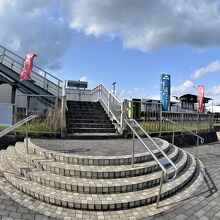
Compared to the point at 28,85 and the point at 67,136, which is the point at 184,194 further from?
the point at 28,85

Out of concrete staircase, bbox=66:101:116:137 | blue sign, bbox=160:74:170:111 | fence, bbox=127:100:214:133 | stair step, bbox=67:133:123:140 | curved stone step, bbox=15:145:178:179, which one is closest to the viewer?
curved stone step, bbox=15:145:178:179

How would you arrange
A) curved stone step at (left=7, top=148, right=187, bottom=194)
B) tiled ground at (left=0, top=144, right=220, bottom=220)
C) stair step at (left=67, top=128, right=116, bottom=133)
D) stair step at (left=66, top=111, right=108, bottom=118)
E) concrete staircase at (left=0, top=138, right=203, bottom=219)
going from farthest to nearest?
→ stair step at (left=66, top=111, right=108, bottom=118), stair step at (left=67, top=128, right=116, bottom=133), curved stone step at (left=7, top=148, right=187, bottom=194), concrete staircase at (left=0, top=138, right=203, bottom=219), tiled ground at (left=0, top=144, right=220, bottom=220)

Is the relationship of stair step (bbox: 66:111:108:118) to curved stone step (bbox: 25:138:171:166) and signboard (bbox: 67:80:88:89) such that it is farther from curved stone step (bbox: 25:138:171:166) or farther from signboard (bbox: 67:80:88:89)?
signboard (bbox: 67:80:88:89)

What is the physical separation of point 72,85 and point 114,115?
1125cm

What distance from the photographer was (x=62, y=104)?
30.7 feet

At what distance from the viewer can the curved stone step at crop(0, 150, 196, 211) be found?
182 inches

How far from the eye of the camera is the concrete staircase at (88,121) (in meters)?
10.0

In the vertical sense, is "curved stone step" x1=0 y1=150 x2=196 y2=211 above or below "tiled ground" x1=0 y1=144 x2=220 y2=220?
above

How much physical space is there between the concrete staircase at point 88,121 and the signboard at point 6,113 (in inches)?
92.4

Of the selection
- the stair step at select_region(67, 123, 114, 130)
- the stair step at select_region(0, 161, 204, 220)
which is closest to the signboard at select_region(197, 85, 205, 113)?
the stair step at select_region(67, 123, 114, 130)

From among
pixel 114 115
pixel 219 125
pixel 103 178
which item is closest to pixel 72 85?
pixel 114 115

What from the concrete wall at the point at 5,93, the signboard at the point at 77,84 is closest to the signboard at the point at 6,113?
the signboard at the point at 77,84

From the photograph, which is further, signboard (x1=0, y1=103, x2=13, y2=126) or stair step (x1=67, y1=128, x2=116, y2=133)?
stair step (x1=67, y1=128, x2=116, y2=133)

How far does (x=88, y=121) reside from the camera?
36.2 feet
